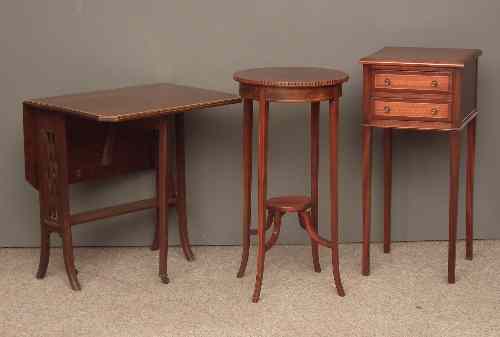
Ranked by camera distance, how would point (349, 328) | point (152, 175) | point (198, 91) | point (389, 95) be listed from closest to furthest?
point (349, 328) < point (389, 95) < point (198, 91) < point (152, 175)

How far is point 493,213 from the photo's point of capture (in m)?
5.16

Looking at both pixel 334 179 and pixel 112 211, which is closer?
pixel 334 179

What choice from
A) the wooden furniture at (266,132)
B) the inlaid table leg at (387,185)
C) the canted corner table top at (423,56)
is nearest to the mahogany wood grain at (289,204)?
the wooden furniture at (266,132)

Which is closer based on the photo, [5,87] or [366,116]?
[366,116]

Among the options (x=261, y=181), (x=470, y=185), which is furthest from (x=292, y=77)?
(x=470, y=185)

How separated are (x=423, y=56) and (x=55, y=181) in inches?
69.2

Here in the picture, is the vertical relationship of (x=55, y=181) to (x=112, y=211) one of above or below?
above

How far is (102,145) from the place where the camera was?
187 inches

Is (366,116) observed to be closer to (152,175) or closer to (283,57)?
(283,57)

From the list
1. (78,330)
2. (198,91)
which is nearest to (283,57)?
(198,91)

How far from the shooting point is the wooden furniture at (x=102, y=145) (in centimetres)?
429

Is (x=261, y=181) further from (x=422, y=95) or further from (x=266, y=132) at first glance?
(x=422, y=95)

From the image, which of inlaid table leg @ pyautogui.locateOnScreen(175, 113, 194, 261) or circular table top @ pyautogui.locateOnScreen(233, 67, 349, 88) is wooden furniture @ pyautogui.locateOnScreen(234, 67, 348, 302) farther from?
inlaid table leg @ pyautogui.locateOnScreen(175, 113, 194, 261)

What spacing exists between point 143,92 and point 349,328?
1.50 m
